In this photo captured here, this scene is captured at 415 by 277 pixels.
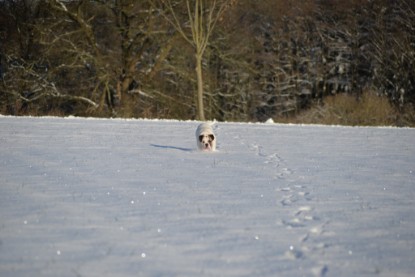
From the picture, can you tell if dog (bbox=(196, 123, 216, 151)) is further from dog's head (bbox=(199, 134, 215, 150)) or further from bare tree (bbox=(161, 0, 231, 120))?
bare tree (bbox=(161, 0, 231, 120))

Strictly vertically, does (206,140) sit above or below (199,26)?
below

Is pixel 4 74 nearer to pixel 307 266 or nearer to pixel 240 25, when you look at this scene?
pixel 240 25

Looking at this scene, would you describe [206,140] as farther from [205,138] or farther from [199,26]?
[199,26]

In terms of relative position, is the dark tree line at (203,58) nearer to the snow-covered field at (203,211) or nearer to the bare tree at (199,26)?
the bare tree at (199,26)

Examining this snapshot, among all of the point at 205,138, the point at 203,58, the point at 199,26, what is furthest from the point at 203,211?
the point at 203,58

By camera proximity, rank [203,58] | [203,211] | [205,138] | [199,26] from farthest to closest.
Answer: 1. [203,58]
2. [199,26]
3. [205,138]
4. [203,211]

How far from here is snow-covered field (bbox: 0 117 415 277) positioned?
4.89 m

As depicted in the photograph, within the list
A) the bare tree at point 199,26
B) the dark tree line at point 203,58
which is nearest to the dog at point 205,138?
the bare tree at point 199,26

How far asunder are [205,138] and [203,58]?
25917 millimetres

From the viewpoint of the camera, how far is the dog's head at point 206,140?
40.1ft

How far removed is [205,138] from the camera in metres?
12.2

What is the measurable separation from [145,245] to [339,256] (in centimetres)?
195

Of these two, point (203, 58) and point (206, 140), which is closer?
point (206, 140)

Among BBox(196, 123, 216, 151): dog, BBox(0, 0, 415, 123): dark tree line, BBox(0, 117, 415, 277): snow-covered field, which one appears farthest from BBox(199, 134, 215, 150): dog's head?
BBox(0, 0, 415, 123): dark tree line
